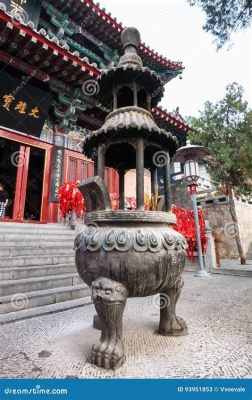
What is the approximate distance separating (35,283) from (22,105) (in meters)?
5.03

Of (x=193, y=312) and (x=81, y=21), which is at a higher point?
(x=81, y=21)

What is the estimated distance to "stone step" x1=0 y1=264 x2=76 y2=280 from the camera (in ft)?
12.2

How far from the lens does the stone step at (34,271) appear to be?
373 centimetres

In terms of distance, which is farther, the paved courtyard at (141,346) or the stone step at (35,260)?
the stone step at (35,260)

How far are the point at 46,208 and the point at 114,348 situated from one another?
5.77 metres

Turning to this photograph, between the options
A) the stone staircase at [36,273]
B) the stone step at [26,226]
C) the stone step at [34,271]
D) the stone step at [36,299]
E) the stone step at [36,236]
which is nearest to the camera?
the stone step at [36,299]

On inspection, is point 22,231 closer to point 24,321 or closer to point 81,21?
point 24,321

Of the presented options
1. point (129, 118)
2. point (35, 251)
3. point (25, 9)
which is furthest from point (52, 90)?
point (129, 118)

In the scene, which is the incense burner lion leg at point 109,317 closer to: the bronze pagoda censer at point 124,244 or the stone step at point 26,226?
the bronze pagoda censer at point 124,244

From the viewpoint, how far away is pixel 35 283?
143 inches

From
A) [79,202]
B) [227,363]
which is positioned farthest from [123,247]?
[79,202]

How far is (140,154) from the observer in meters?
2.30

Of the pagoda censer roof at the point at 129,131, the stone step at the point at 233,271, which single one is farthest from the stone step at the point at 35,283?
the stone step at the point at 233,271

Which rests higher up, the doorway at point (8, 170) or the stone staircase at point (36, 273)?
the doorway at point (8, 170)
